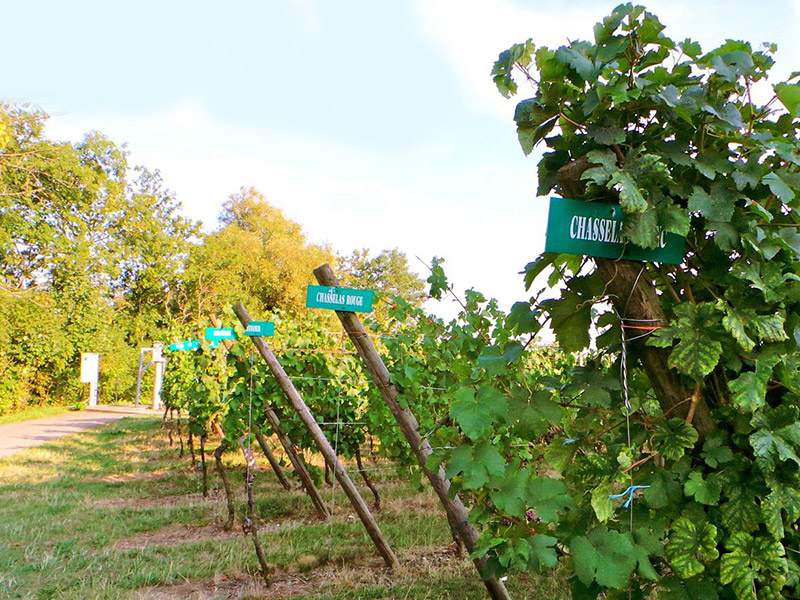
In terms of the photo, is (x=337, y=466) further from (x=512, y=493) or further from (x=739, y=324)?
(x=739, y=324)

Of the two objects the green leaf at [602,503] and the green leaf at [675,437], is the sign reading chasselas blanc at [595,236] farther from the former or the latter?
the green leaf at [602,503]

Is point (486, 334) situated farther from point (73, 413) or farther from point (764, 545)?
point (73, 413)

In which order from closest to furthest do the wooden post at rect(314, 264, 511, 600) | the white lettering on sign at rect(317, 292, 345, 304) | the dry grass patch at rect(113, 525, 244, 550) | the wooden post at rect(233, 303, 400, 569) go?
the wooden post at rect(314, 264, 511, 600) → the white lettering on sign at rect(317, 292, 345, 304) → the wooden post at rect(233, 303, 400, 569) → the dry grass patch at rect(113, 525, 244, 550)

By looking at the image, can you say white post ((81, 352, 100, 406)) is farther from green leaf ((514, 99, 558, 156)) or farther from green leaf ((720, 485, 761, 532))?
green leaf ((720, 485, 761, 532))

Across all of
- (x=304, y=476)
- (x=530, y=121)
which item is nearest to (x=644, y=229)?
(x=530, y=121)

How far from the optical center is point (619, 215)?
55.0 inches

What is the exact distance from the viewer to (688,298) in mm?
1491

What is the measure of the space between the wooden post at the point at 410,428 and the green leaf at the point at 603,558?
5.59 ft

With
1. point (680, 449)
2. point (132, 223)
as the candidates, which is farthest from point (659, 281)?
point (132, 223)

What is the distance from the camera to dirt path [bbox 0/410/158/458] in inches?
500

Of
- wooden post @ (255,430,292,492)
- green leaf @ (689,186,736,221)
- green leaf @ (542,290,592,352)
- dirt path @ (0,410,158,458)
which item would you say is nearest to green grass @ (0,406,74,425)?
dirt path @ (0,410,158,458)

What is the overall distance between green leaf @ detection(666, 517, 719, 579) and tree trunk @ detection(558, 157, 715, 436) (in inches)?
→ 8.9

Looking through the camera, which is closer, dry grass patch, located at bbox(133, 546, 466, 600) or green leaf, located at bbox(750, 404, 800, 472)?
green leaf, located at bbox(750, 404, 800, 472)

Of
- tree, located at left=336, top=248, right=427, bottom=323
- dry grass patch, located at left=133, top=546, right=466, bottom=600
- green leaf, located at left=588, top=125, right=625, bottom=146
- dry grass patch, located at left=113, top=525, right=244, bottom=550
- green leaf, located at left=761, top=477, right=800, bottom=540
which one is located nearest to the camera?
green leaf, located at left=761, top=477, right=800, bottom=540
